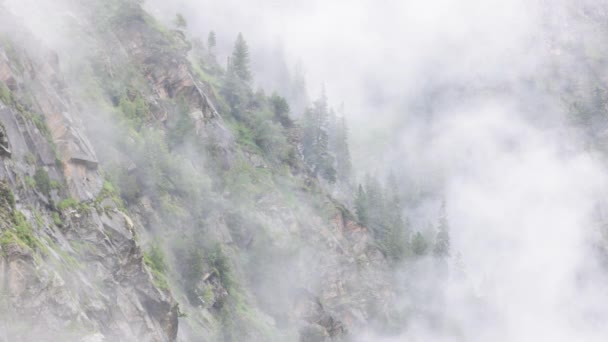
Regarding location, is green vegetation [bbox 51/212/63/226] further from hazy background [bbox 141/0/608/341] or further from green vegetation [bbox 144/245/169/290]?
hazy background [bbox 141/0/608/341]

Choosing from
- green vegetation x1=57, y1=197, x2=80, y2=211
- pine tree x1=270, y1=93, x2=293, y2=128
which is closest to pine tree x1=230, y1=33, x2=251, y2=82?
pine tree x1=270, y1=93, x2=293, y2=128

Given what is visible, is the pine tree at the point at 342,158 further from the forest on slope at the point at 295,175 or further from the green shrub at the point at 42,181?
the green shrub at the point at 42,181

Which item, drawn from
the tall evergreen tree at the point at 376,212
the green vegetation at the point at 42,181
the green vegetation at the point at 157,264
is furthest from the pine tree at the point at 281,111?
the green vegetation at the point at 42,181

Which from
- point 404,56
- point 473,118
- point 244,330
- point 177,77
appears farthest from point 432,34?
point 244,330

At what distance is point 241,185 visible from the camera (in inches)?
2496

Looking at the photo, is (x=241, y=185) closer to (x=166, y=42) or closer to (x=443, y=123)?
(x=166, y=42)

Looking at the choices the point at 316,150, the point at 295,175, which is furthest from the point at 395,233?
the point at 316,150

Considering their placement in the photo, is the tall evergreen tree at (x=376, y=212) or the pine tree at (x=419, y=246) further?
the pine tree at (x=419, y=246)

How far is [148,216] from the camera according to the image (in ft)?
162

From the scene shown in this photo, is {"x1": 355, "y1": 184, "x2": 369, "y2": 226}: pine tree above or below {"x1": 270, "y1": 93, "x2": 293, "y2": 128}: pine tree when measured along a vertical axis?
below

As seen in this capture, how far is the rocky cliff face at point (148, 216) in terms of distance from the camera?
3150 centimetres

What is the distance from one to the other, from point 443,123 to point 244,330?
337ft

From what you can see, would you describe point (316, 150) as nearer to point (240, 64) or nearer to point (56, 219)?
point (240, 64)

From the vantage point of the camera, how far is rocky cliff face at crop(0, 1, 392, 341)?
103 ft
